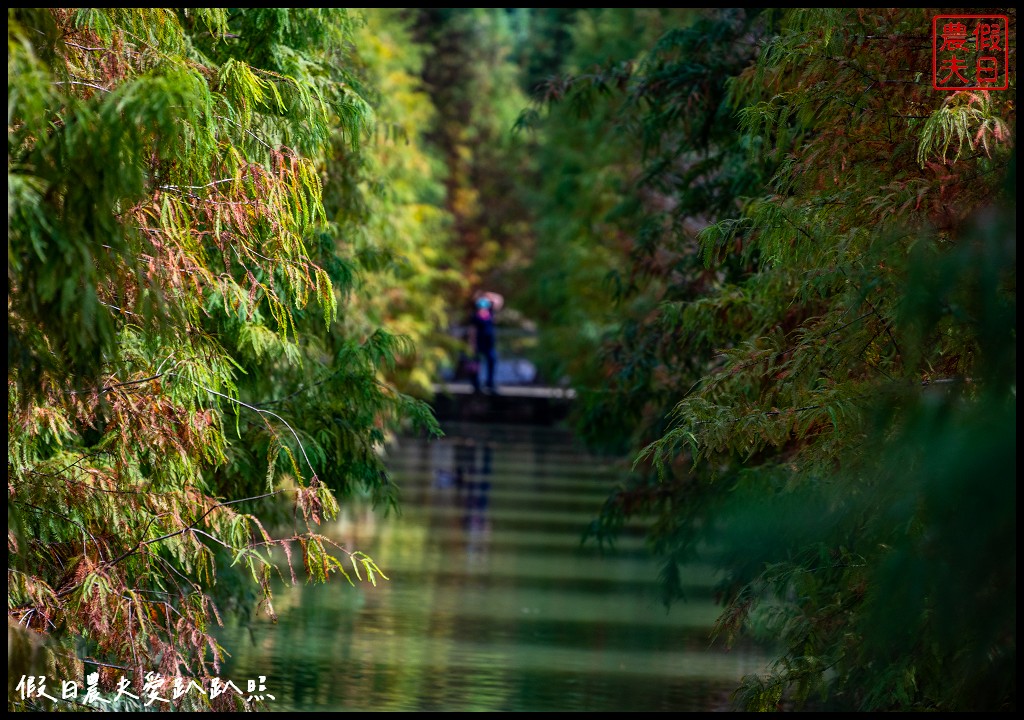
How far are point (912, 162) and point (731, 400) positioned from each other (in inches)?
51.7

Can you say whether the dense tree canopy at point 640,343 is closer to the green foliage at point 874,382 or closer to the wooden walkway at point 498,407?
the green foliage at point 874,382

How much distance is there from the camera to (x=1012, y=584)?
4723 millimetres

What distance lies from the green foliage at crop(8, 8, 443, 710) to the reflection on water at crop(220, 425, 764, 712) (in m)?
2.74

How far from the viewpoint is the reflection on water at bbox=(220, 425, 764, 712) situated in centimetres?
1121

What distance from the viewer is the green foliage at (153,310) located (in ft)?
16.1

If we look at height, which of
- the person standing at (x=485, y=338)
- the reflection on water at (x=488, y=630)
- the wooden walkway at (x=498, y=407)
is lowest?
the wooden walkway at (x=498, y=407)

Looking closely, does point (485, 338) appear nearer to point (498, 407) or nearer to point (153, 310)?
point (498, 407)

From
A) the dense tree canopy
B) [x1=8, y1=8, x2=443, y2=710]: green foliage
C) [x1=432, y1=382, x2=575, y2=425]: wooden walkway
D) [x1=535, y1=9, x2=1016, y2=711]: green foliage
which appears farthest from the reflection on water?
[x1=432, y1=382, x2=575, y2=425]: wooden walkway

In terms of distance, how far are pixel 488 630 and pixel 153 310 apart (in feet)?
29.0

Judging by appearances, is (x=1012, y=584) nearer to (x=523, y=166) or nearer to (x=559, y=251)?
(x=559, y=251)

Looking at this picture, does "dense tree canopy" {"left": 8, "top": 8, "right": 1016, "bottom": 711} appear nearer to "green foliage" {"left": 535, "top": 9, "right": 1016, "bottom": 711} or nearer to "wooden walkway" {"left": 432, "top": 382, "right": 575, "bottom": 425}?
"green foliage" {"left": 535, "top": 9, "right": 1016, "bottom": 711}

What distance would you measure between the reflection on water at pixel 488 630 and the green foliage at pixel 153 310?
274 centimetres

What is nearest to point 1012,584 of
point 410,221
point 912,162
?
point 912,162

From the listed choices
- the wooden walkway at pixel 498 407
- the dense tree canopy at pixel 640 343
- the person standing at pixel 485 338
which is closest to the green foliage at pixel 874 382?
the dense tree canopy at pixel 640 343
